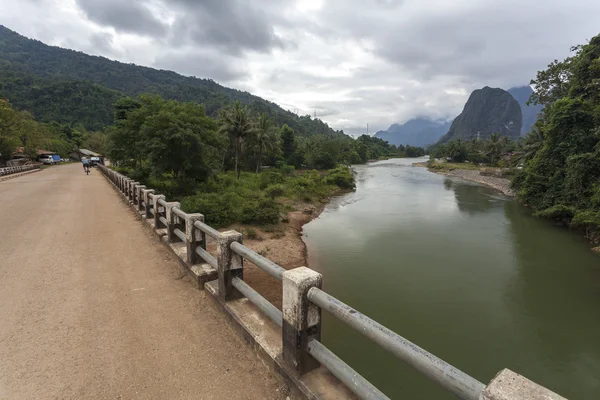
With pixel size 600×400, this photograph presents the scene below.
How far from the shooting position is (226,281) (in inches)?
162

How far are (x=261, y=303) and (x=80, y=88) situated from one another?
119333 millimetres

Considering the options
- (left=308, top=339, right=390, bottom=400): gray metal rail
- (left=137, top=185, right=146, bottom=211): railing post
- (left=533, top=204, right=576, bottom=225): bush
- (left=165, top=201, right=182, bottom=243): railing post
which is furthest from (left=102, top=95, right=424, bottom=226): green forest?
(left=533, top=204, right=576, bottom=225): bush

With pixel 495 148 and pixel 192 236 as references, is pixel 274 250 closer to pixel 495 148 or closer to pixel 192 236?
pixel 192 236

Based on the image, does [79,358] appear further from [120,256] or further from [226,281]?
[120,256]

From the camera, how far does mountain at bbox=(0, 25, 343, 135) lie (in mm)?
87188

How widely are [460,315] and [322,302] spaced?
26.7ft

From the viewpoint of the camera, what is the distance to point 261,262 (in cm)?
348

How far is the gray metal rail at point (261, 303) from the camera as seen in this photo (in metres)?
3.32

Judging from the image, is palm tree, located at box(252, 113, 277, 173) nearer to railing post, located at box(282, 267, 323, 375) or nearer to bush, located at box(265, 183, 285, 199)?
bush, located at box(265, 183, 285, 199)

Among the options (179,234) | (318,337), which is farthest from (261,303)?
(179,234)

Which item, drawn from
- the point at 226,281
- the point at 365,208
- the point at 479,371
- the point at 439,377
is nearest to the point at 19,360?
the point at 226,281

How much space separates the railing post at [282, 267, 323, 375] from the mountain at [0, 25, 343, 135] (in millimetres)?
99914

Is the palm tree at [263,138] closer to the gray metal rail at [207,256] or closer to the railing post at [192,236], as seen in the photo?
the railing post at [192,236]

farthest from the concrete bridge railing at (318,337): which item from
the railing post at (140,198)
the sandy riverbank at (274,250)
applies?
the railing post at (140,198)
